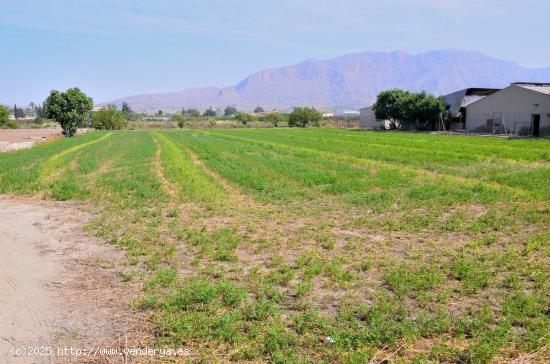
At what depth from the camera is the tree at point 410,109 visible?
69.9 metres

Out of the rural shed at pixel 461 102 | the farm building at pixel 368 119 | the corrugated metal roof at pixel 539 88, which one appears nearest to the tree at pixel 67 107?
the farm building at pixel 368 119

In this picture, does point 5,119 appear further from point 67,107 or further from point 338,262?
point 338,262

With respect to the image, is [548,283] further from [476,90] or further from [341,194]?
[476,90]

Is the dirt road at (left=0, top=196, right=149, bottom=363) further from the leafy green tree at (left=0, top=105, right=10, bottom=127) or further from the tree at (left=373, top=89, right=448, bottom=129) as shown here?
the leafy green tree at (left=0, top=105, right=10, bottom=127)

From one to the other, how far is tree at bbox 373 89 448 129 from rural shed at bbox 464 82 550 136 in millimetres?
8235

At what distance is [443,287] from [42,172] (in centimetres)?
2005

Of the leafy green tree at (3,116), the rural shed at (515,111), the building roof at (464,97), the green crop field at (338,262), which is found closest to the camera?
the green crop field at (338,262)

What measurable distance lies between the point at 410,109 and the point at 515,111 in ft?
68.4

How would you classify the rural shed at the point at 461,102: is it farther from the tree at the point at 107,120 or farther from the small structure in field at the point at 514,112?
the tree at the point at 107,120

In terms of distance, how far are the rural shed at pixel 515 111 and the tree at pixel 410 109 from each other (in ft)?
27.0

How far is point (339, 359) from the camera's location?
5.12m

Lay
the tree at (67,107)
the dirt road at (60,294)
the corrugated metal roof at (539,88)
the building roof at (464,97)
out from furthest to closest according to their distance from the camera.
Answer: the tree at (67,107) → the building roof at (464,97) → the corrugated metal roof at (539,88) → the dirt road at (60,294)

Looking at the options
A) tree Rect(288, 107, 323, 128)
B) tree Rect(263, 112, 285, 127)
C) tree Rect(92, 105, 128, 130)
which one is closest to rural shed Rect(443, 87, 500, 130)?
tree Rect(288, 107, 323, 128)

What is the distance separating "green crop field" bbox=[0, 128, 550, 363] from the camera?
5.48 m
